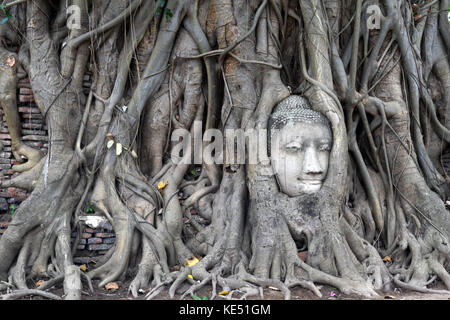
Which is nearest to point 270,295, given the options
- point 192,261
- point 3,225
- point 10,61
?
point 192,261

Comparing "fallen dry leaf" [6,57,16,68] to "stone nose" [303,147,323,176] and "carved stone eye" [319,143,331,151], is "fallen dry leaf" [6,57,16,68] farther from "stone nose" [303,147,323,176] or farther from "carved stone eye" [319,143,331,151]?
"carved stone eye" [319,143,331,151]

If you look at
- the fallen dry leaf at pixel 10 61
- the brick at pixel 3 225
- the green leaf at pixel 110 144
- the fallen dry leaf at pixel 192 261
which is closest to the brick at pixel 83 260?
the brick at pixel 3 225

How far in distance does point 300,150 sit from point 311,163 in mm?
158

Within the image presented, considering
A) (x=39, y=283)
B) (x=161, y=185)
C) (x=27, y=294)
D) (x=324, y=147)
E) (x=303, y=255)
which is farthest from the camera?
(x=161, y=185)

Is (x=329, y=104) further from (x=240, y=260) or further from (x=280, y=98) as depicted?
(x=240, y=260)

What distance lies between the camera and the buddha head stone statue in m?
3.55

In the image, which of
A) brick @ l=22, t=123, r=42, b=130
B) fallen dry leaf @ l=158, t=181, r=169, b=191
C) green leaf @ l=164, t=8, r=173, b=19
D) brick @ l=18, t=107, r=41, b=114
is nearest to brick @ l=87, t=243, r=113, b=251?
fallen dry leaf @ l=158, t=181, r=169, b=191

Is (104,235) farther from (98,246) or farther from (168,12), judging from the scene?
(168,12)

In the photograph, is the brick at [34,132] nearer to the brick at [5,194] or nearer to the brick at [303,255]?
the brick at [5,194]

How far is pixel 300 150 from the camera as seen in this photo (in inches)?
141

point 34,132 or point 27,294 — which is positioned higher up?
point 34,132

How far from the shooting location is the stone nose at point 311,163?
11.5 ft

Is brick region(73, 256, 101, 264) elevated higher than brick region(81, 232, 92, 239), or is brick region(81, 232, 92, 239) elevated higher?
brick region(81, 232, 92, 239)

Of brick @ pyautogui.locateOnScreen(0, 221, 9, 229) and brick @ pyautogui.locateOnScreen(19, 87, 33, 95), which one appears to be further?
brick @ pyautogui.locateOnScreen(19, 87, 33, 95)
